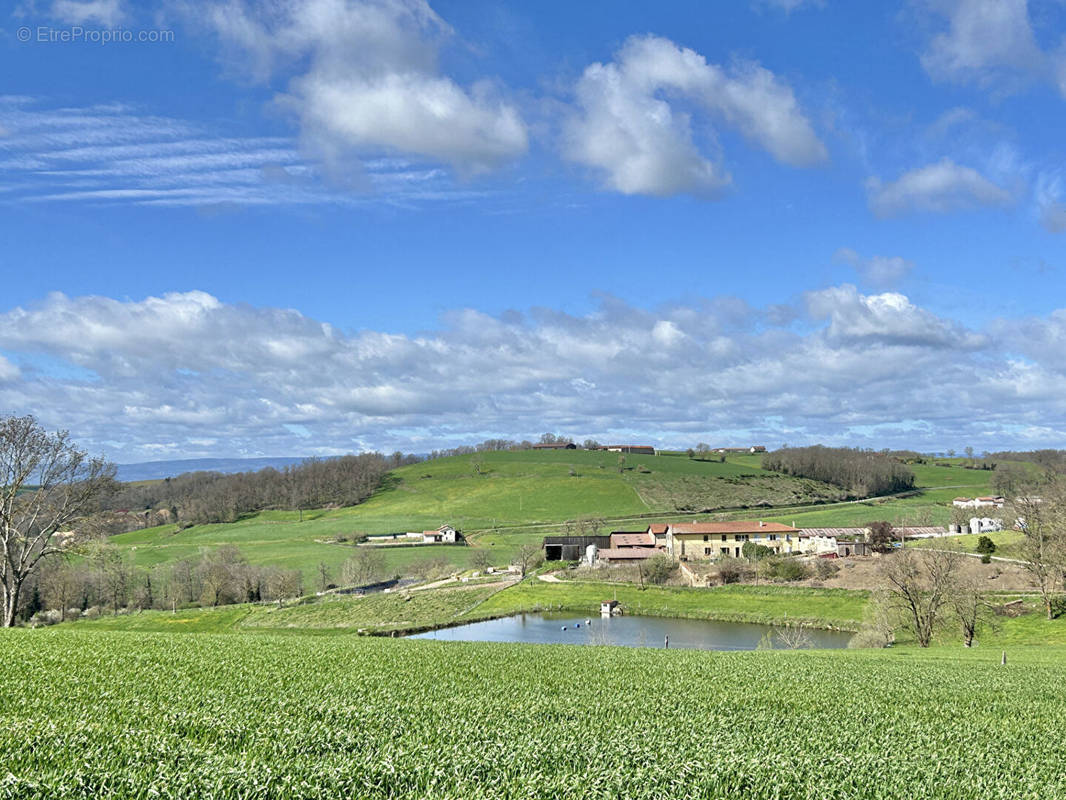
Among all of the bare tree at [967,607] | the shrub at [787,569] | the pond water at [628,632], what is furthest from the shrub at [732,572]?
the bare tree at [967,607]

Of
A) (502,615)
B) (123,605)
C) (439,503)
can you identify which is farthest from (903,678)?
(439,503)

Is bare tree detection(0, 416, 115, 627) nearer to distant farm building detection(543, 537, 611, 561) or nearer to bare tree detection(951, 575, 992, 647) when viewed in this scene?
bare tree detection(951, 575, 992, 647)

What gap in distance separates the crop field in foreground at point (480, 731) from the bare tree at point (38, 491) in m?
26.5

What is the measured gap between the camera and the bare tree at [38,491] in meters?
41.5

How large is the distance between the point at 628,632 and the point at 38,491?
6122 centimetres

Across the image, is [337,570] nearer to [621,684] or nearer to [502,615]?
[502,615]

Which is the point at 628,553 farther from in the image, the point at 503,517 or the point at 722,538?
the point at 503,517

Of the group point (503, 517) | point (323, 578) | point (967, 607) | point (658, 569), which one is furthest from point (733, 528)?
point (967, 607)

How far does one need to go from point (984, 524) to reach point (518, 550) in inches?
3743

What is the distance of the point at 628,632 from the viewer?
83688 mm

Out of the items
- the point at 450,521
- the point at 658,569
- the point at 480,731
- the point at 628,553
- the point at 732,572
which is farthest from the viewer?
the point at 450,521

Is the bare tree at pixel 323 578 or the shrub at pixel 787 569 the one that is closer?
the shrub at pixel 787 569

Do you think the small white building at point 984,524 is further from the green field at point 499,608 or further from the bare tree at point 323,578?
the bare tree at point 323,578

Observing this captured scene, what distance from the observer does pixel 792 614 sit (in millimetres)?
89312
